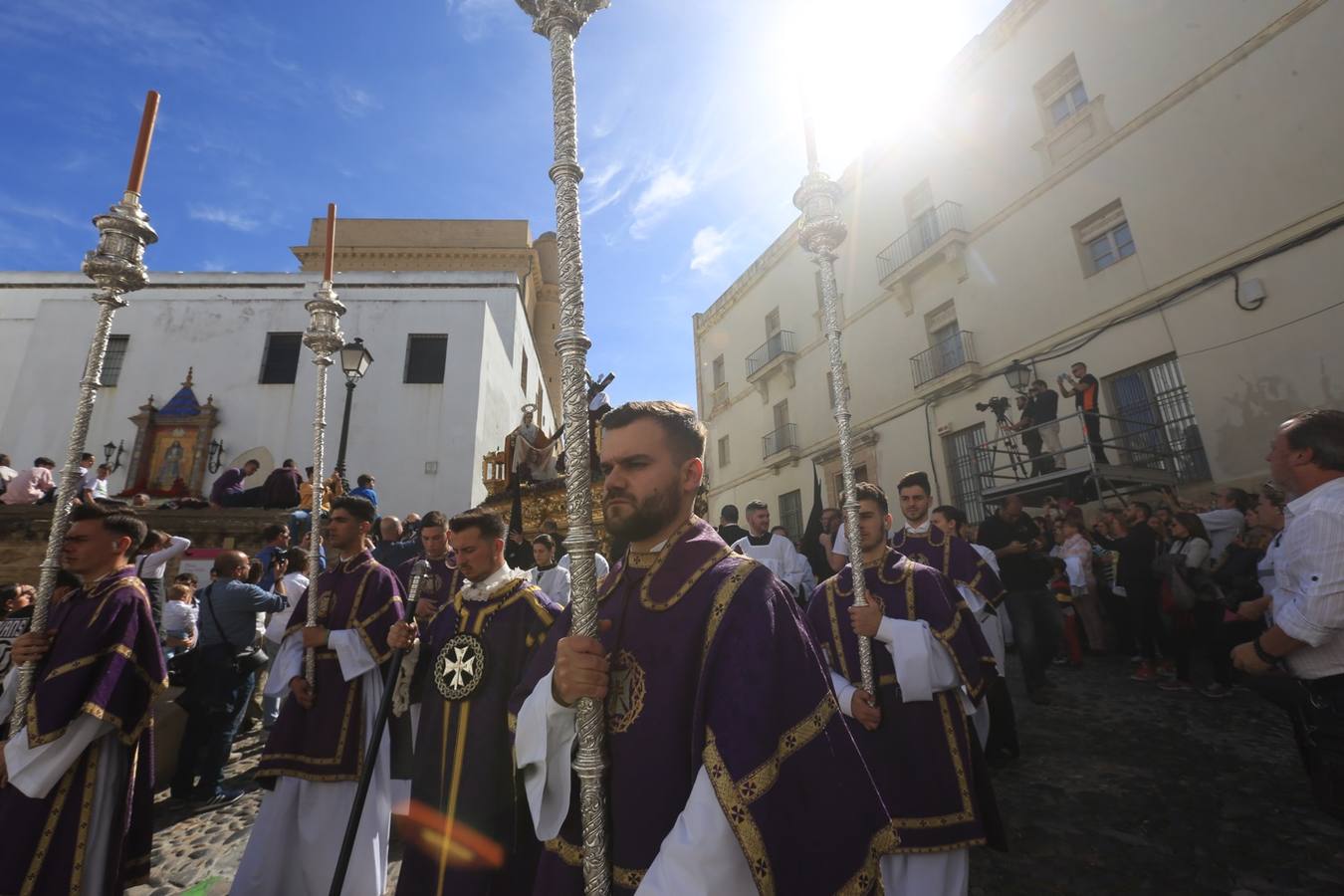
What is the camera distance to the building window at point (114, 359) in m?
17.8

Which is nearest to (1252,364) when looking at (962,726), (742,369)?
(962,726)

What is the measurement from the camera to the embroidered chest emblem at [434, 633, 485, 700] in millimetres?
3467

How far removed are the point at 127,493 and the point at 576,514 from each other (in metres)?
19.5

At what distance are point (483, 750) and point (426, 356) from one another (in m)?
17.0

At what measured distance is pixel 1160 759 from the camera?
4.95 meters

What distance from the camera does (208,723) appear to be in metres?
5.53

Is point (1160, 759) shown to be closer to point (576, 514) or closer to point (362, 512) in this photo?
point (576, 514)

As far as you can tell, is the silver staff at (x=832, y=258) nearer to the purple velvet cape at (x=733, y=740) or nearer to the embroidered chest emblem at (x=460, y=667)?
the purple velvet cape at (x=733, y=740)

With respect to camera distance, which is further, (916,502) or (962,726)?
(916,502)

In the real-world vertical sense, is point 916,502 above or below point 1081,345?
below

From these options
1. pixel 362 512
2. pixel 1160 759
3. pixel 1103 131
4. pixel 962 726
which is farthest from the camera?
pixel 1103 131

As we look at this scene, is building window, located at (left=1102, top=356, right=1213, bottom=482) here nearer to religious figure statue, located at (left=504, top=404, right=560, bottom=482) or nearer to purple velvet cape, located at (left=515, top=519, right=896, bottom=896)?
religious figure statue, located at (left=504, top=404, right=560, bottom=482)

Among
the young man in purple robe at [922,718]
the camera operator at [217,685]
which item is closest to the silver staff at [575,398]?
the young man in purple robe at [922,718]

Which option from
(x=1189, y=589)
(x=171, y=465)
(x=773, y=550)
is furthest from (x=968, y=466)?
(x=171, y=465)
